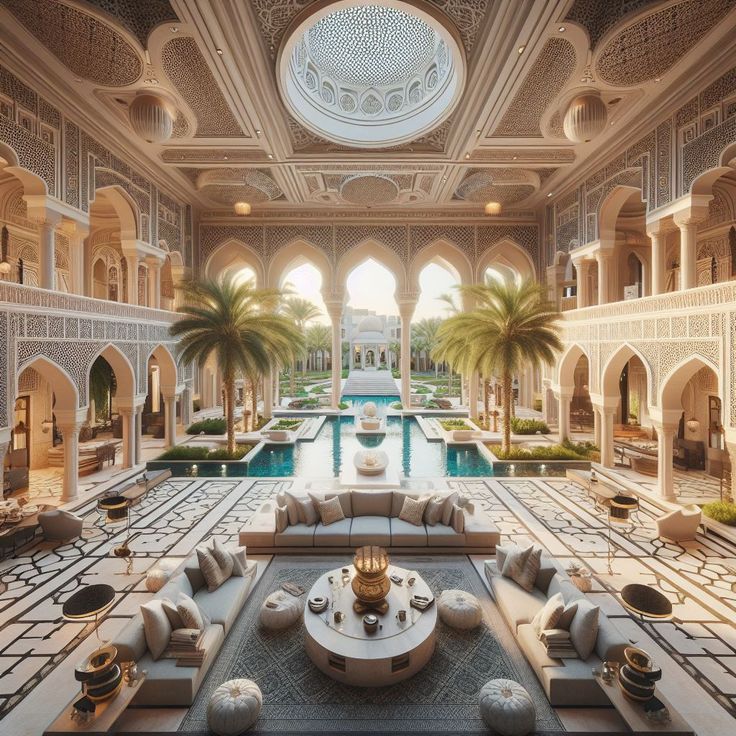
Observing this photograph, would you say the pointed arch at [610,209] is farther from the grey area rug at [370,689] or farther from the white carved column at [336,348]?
the grey area rug at [370,689]

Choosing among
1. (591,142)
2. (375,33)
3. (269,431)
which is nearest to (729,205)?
(591,142)

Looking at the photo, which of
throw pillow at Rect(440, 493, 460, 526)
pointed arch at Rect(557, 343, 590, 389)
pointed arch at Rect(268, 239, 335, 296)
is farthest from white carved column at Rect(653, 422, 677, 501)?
pointed arch at Rect(268, 239, 335, 296)

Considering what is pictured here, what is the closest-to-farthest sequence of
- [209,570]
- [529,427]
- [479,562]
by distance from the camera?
[209,570] < [479,562] < [529,427]

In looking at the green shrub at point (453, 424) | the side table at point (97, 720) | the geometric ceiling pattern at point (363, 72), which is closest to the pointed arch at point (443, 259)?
the geometric ceiling pattern at point (363, 72)

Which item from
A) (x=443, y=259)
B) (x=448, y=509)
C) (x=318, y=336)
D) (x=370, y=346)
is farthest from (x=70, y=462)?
(x=370, y=346)

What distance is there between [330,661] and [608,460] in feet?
29.4

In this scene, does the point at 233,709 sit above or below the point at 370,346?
below

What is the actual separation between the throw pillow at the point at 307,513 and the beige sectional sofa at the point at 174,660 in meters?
1.57

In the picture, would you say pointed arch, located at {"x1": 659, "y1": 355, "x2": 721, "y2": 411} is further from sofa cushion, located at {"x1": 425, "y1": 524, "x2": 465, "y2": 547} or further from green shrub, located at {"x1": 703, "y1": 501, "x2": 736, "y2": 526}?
sofa cushion, located at {"x1": 425, "y1": 524, "x2": 465, "y2": 547}

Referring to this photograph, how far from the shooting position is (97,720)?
2.90 meters

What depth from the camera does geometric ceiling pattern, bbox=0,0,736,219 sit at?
6395 millimetres

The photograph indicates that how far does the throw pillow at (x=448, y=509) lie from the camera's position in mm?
6074

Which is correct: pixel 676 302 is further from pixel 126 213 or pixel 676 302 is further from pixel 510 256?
pixel 126 213

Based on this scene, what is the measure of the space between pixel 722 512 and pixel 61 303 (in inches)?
466
